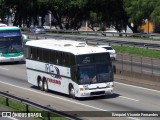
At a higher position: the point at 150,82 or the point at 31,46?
the point at 31,46

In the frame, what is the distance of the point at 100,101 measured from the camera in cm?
2747

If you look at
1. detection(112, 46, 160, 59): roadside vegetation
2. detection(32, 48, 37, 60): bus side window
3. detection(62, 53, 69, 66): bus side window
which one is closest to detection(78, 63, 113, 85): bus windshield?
detection(62, 53, 69, 66): bus side window

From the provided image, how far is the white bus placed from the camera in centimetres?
2742

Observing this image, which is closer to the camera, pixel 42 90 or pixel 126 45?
pixel 42 90

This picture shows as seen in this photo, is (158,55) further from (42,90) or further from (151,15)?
(151,15)

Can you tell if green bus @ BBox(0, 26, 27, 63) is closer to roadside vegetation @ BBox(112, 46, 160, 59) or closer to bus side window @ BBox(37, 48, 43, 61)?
roadside vegetation @ BBox(112, 46, 160, 59)

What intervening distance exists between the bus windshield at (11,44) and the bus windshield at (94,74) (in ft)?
57.1

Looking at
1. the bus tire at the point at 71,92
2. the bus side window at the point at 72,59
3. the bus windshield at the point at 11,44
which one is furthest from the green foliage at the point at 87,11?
the bus side window at the point at 72,59

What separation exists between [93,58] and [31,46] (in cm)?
667

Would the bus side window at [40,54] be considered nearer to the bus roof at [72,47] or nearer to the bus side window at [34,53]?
the bus roof at [72,47]

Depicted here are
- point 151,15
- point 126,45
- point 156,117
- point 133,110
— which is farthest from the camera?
point 151,15

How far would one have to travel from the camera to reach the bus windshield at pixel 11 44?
144ft

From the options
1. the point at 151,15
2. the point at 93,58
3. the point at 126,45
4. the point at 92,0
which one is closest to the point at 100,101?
the point at 93,58

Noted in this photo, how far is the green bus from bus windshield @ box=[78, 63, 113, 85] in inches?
685
